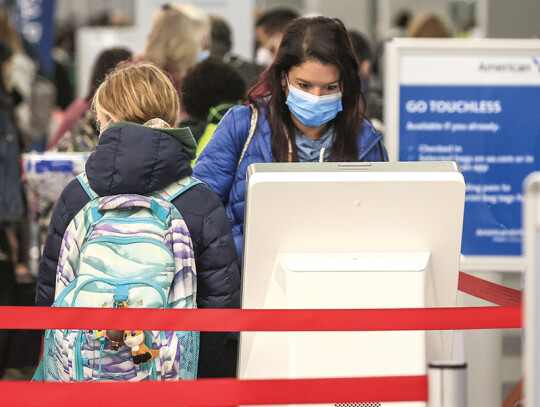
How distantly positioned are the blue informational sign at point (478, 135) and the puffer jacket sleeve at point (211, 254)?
7.26 ft

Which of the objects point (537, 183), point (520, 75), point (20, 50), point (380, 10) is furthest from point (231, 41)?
point (380, 10)

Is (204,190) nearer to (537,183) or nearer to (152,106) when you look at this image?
(152,106)

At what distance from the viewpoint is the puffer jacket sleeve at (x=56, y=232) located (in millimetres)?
3787

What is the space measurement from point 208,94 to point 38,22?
5.90 meters

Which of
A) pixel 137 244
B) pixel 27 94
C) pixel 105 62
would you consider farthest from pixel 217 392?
pixel 27 94

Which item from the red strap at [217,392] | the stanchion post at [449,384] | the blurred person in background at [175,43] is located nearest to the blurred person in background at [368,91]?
the blurred person in background at [175,43]

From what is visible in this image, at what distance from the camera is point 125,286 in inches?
136

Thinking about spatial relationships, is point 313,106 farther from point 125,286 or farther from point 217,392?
point 217,392

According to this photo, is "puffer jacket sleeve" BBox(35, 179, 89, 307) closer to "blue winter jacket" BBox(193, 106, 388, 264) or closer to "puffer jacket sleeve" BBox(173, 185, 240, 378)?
"puffer jacket sleeve" BBox(173, 185, 240, 378)

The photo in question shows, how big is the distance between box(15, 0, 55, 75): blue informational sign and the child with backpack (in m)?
7.73

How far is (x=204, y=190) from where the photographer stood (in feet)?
Answer: 12.5

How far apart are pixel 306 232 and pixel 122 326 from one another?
2.00 feet

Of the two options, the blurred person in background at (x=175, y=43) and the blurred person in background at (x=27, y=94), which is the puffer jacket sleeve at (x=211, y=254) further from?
the blurred person in background at (x=27, y=94)

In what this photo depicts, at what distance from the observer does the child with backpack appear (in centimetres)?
347
